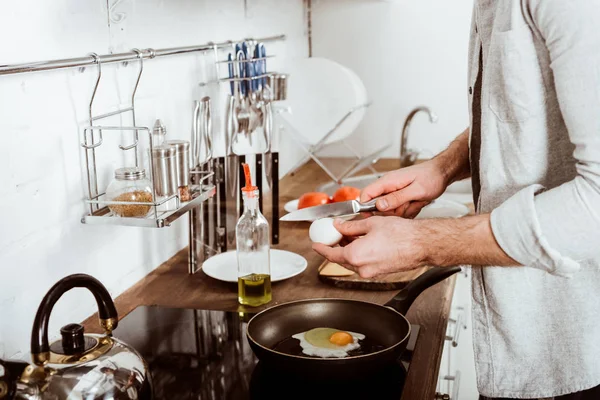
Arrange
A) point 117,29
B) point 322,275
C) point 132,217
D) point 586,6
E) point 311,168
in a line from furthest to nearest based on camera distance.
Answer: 1. point 311,168
2. point 322,275
3. point 117,29
4. point 132,217
5. point 586,6

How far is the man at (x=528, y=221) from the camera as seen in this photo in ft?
3.00

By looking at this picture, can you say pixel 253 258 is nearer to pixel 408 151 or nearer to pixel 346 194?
pixel 346 194

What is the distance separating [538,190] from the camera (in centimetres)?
103

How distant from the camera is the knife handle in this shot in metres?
1.30

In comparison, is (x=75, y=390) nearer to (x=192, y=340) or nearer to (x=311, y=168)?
(x=192, y=340)

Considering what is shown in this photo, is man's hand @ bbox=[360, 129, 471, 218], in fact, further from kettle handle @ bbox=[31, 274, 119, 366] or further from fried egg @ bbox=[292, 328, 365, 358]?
kettle handle @ bbox=[31, 274, 119, 366]

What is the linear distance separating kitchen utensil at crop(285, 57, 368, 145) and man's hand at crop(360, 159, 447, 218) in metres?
1.26

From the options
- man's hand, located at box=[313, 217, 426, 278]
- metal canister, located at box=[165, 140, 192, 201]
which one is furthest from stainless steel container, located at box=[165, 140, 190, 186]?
man's hand, located at box=[313, 217, 426, 278]

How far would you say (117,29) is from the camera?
4.68 feet

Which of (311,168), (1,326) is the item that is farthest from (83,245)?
(311,168)

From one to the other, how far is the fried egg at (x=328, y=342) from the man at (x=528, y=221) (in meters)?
0.17

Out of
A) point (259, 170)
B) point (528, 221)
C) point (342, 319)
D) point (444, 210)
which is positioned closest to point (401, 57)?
point (444, 210)

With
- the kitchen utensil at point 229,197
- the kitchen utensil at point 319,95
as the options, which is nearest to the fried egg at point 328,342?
the kitchen utensil at point 229,197

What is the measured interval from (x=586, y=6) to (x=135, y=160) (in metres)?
0.91
